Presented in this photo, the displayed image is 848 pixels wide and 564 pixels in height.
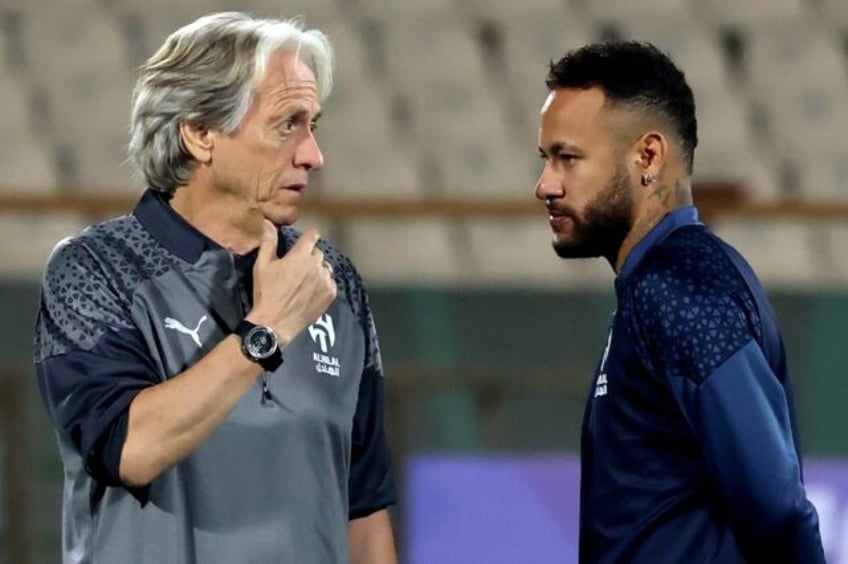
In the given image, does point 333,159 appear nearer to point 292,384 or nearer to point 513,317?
point 513,317

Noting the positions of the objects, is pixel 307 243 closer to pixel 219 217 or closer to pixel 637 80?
pixel 219 217

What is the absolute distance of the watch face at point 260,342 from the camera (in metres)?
2.40

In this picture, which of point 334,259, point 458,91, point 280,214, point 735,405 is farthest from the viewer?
point 458,91

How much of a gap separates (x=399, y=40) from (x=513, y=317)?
2402mm

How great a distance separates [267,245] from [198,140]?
186 mm

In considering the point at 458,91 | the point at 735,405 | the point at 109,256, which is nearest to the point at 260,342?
the point at 109,256

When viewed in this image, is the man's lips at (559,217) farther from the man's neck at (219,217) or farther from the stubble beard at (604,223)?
the man's neck at (219,217)

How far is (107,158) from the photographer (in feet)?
21.7

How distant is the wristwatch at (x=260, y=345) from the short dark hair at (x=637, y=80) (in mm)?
546

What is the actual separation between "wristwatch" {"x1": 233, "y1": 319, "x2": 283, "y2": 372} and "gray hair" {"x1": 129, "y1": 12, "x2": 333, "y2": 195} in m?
0.31

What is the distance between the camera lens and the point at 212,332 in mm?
2566

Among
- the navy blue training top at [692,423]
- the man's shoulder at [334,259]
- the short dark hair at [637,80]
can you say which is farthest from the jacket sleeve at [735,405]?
the man's shoulder at [334,259]

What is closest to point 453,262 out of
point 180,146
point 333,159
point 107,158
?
point 333,159

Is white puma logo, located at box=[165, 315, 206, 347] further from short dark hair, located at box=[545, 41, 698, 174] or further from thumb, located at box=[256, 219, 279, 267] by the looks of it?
short dark hair, located at box=[545, 41, 698, 174]
